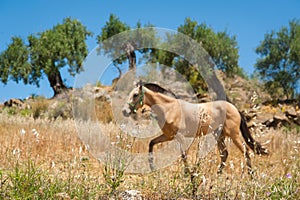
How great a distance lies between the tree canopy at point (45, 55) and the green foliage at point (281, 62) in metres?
17.1

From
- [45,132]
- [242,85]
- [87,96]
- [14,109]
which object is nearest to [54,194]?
[45,132]

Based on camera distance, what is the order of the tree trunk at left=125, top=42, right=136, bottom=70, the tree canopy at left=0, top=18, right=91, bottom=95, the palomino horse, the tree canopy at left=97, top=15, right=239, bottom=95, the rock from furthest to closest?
the tree canopy at left=0, top=18, right=91, bottom=95 < the tree canopy at left=97, top=15, right=239, bottom=95 < the tree trunk at left=125, top=42, right=136, bottom=70 < the palomino horse < the rock

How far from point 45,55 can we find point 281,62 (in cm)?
2161

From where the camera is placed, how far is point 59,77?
3372 centimetres

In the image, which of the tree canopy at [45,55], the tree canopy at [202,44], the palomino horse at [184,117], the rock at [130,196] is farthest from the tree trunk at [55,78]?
the rock at [130,196]

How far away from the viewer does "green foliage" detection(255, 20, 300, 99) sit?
30609 mm

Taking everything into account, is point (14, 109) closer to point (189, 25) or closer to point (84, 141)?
point (84, 141)

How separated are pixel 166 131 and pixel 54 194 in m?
4.09

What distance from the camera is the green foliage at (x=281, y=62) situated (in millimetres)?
30609

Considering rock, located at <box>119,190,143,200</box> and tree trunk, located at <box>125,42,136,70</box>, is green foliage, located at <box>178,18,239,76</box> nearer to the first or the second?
tree trunk, located at <box>125,42,136,70</box>

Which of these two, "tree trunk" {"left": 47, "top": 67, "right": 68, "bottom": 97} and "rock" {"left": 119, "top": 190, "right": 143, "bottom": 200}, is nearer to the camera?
"rock" {"left": 119, "top": 190, "right": 143, "bottom": 200}

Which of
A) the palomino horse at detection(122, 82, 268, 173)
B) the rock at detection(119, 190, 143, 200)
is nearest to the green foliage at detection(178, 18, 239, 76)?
the palomino horse at detection(122, 82, 268, 173)

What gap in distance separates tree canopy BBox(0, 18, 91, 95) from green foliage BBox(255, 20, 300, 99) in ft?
56.0

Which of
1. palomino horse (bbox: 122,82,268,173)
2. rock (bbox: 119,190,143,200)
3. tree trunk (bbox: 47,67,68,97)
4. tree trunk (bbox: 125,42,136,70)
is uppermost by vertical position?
tree trunk (bbox: 47,67,68,97)
